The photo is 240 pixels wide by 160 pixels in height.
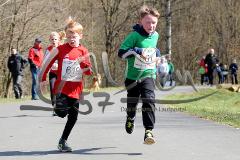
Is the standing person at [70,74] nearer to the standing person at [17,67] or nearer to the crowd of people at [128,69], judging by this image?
the crowd of people at [128,69]

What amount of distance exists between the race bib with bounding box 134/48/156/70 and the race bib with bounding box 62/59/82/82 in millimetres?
781

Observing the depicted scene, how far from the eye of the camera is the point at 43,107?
16422mm

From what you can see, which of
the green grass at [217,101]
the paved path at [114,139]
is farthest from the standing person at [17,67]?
the paved path at [114,139]

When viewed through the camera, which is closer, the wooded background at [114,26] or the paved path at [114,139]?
the paved path at [114,139]

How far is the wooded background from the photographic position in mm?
34728

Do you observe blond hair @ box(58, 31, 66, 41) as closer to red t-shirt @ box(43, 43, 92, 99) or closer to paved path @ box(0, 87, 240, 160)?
paved path @ box(0, 87, 240, 160)

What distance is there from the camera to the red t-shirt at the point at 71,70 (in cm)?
809

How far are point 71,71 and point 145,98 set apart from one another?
3.45ft

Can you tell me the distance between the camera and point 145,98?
8.07 metres

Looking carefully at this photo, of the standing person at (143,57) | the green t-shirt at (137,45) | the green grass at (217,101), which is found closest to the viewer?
the standing person at (143,57)

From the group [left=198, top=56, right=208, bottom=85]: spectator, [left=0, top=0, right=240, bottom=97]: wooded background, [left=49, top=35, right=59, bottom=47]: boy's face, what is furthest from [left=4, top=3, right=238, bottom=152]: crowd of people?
[left=198, top=56, right=208, bottom=85]: spectator

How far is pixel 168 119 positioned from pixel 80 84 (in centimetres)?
503

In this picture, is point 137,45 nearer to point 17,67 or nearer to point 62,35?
point 62,35

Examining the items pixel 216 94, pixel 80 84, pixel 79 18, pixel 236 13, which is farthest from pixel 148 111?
pixel 236 13
